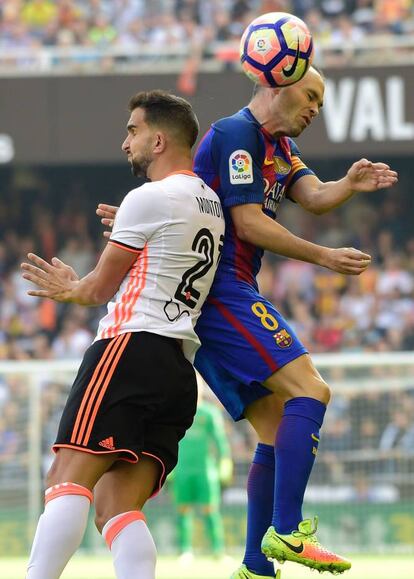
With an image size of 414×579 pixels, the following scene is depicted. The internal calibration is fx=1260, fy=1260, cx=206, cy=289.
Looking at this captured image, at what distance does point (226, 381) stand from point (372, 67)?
12832mm

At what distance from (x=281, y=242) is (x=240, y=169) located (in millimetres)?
371

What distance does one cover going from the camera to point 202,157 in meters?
5.67

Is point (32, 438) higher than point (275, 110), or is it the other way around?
point (275, 110)

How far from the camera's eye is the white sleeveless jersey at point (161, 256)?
512 centimetres

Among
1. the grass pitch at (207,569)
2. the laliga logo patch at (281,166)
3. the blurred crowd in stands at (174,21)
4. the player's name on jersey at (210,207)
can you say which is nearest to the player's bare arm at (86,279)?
the player's name on jersey at (210,207)

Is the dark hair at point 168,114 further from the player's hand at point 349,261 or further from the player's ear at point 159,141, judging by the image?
the player's hand at point 349,261

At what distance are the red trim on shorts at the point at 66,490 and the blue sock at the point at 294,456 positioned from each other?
892 mm

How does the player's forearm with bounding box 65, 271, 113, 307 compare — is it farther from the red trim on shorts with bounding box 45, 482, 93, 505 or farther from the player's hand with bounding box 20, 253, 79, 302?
the red trim on shorts with bounding box 45, 482, 93, 505

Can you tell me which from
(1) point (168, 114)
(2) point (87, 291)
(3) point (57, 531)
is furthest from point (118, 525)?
(1) point (168, 114)

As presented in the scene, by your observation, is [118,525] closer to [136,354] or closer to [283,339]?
[136,354]

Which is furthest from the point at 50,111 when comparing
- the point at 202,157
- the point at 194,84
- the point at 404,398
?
the point at 202,157

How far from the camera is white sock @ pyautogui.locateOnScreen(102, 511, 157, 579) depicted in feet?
16.3

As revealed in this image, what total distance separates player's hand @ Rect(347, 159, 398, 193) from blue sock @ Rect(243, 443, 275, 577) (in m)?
1.27

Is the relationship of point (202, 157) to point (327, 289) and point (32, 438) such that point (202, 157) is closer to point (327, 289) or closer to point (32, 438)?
point (32, 438)
